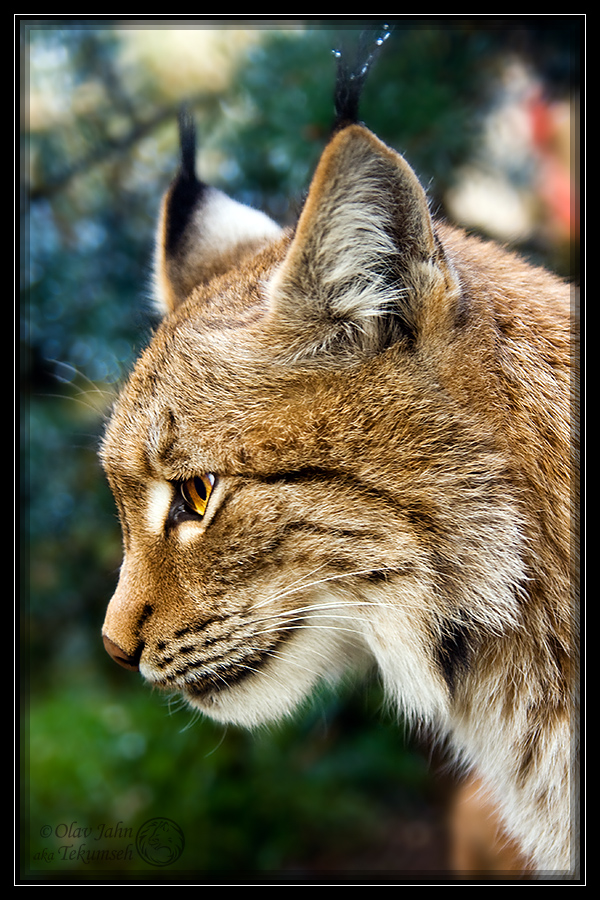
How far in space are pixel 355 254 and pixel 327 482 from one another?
1.81 feet

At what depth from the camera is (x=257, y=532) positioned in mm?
1736

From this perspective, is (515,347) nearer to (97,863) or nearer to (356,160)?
(356,160)

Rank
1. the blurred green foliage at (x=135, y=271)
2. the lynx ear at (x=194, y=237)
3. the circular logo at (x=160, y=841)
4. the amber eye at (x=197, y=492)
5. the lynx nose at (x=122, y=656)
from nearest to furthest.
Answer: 1. the amber eye at (x=197, y=492)
2. the lynx nose at (x=122, y=656)
3. the lynx ear at (x=194, y=237)
4. the blurred green foliage at (x=135, y=271)
5. the circular logo at (x=160, y=841)

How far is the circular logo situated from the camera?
311 cm

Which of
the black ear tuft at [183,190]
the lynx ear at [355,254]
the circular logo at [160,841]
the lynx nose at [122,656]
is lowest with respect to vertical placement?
the circular logo at [160,841]

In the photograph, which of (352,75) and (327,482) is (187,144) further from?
(327,482)

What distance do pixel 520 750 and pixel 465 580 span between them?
1.80ft

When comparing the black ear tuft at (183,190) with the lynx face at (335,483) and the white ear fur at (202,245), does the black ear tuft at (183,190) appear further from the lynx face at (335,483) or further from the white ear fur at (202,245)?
the lynx face at (335,483)

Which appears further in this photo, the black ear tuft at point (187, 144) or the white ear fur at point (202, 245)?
the white ear fur at point (202, 245)

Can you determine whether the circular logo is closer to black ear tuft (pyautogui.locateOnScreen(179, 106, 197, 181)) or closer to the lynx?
the lynx

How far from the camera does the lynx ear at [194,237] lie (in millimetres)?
2479

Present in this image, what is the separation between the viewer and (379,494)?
1.71m

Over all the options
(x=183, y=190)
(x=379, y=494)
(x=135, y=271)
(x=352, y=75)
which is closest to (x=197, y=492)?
(x=379, y=494)

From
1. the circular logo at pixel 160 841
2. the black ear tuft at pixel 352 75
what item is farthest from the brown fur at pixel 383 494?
the circular logo at pixel 160 841
